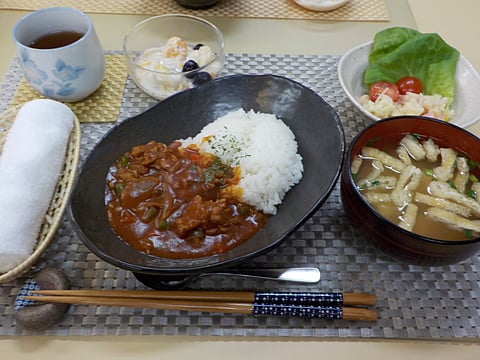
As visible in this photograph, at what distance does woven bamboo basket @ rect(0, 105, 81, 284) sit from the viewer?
4.24 ft

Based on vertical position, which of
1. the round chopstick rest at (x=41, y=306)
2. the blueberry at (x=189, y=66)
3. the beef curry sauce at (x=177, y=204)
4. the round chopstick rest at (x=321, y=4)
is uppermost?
the round chopstick rest at (x=321, y=4)

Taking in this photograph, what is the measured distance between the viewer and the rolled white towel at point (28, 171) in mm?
1295

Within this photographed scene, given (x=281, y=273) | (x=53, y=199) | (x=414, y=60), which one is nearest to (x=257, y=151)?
(x=281, y=273)

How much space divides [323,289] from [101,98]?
1379mm

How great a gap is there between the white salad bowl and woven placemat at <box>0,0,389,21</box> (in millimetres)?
632

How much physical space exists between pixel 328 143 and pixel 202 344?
829 millimetres

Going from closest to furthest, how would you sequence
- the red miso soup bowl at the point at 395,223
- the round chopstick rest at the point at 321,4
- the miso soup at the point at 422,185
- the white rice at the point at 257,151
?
1. the red miso soup bowl at the point at 395,223
2. the miso soup at the point at 422,185
3. the white rice at the point at 257,151
4. the round chopstick rest at the point at 321,4

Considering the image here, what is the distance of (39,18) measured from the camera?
6.11 ft

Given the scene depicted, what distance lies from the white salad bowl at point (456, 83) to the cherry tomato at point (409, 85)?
161 mm

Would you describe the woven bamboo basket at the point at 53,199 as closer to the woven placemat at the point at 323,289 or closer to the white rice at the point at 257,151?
the woven placemat at the point at 323,289

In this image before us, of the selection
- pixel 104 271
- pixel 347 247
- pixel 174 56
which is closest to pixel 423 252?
pixel 347 247

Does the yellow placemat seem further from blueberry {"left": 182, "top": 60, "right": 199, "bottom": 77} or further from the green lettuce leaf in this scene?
the green lettuce leaf

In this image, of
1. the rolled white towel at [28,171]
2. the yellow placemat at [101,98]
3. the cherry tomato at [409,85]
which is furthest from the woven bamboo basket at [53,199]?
the cherry tomato at [409,85]

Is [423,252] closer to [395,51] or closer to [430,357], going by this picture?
[430,357]
